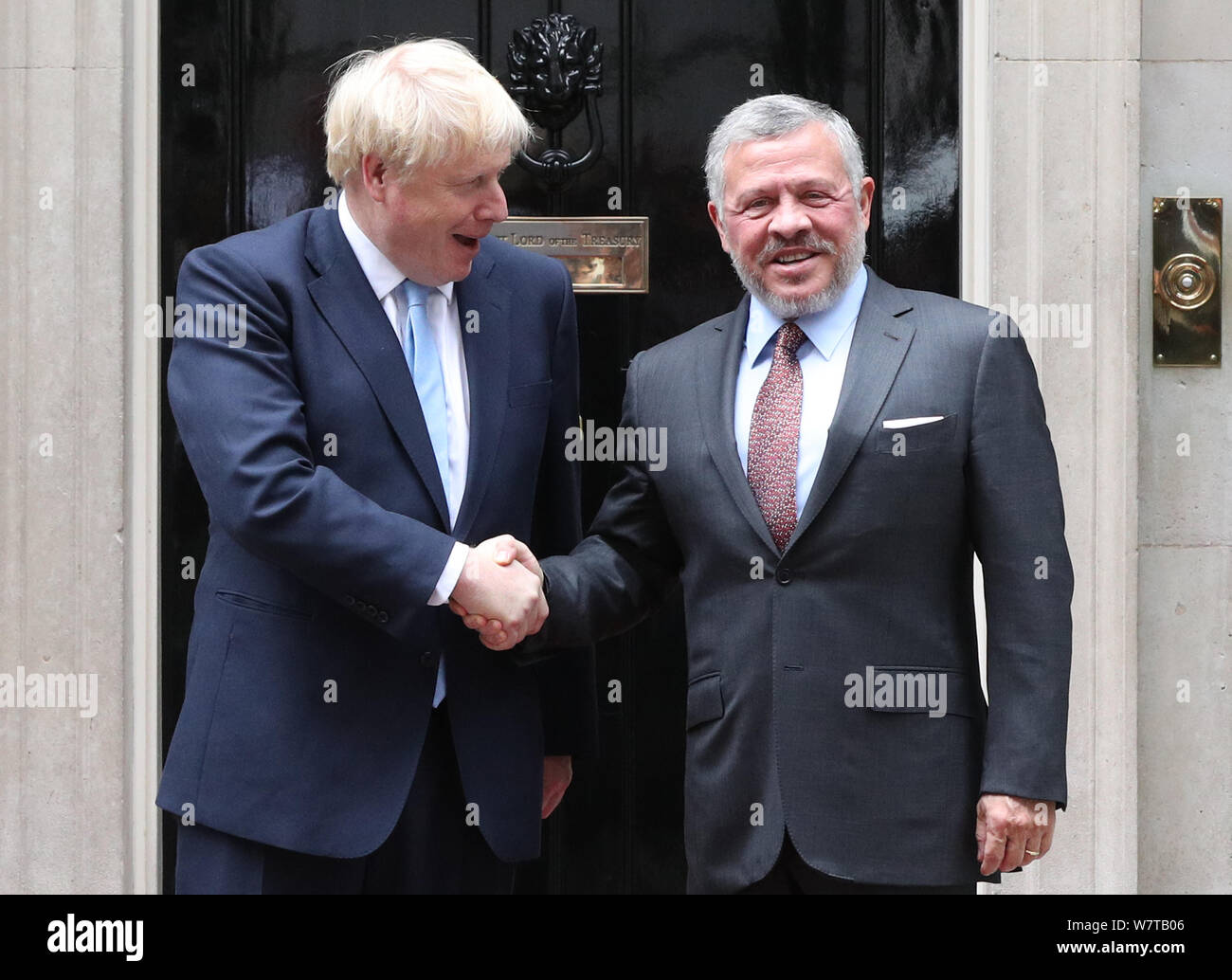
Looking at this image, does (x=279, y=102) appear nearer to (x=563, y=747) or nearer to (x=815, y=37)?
(x=815, y=37)

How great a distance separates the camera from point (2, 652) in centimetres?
359

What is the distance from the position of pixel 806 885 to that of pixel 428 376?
3.74 ft

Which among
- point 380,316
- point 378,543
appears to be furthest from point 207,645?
point 380,316

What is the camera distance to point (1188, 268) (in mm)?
3621

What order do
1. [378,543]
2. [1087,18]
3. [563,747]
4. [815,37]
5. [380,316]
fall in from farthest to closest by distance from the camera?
[815,37] → [1087,18] → [563,747] → [380,316] → [378,543]

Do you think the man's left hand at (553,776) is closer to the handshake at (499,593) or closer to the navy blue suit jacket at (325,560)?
the navy blue suit jacket at (325,560)

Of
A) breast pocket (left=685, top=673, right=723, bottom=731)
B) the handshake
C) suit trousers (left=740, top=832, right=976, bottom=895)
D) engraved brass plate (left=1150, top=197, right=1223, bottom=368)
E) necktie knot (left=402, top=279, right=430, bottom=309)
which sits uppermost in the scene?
engraved brass plate (left=1150, top=197, right=1223, bottom=368)

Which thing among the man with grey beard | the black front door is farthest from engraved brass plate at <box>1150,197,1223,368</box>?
the man with grey beard

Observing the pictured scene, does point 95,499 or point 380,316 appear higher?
point 380,316

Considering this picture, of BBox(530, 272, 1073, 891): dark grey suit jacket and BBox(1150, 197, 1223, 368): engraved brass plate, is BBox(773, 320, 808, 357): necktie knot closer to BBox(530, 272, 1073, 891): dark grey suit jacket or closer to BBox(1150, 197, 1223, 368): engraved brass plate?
BBox(530, 272, 1073, 891): dark grey suit jacket

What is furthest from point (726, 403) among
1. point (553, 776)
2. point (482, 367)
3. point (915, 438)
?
point (553, 776)

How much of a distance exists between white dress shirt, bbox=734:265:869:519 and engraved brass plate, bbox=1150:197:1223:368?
1331 millimetres

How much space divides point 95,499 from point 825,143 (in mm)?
2118

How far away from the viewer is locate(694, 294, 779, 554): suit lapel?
2.49m
